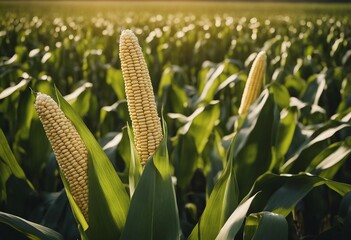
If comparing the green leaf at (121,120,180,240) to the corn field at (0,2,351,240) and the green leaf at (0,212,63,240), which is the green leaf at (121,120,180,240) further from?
the green leaf at (0,212,63,240)

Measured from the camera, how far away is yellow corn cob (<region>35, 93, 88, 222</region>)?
58.5 inches

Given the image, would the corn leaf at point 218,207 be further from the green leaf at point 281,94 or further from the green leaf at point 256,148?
the green leaf at point 281,94

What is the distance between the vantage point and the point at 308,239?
8.94ft

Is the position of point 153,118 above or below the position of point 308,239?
above

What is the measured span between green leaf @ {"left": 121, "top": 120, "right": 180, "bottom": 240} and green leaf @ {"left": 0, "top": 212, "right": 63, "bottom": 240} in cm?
28

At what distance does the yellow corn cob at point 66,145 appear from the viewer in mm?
1485

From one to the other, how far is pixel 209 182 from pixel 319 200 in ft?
2.31

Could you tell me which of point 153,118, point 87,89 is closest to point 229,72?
point 87,89

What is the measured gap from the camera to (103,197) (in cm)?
152

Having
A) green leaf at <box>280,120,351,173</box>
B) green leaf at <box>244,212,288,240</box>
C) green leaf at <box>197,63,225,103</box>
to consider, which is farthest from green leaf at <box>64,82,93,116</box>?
green leaf at <box>244,212,288,240</box>

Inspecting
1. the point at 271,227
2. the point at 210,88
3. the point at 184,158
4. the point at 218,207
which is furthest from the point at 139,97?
the point at 210,88

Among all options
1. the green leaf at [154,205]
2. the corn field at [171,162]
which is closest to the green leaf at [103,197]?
the corn field at [171,162]

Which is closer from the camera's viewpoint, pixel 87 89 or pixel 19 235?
pixel 19 235

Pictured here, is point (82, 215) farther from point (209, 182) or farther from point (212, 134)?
point (212, 134)
